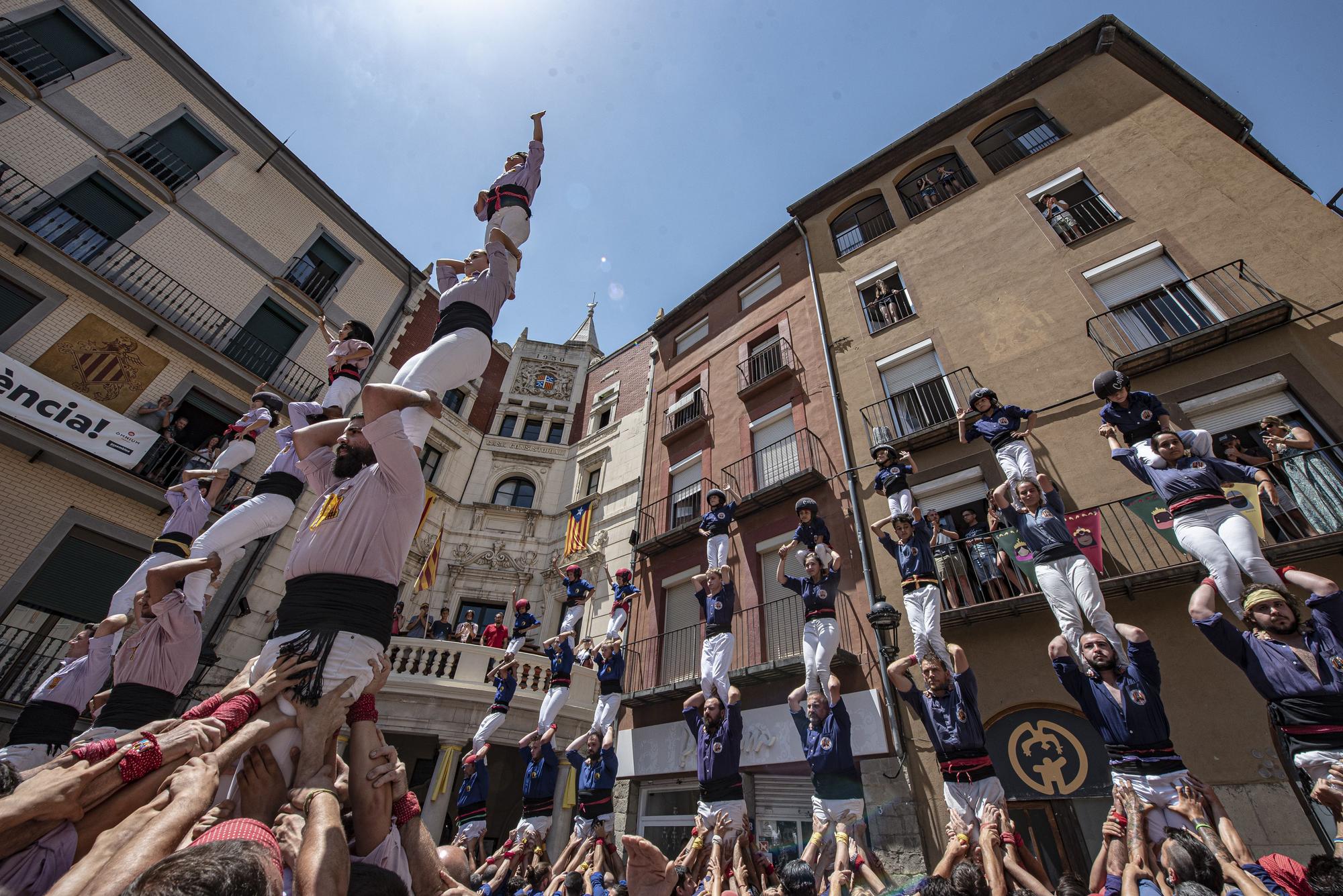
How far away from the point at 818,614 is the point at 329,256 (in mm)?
19083

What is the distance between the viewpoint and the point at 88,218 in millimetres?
13797

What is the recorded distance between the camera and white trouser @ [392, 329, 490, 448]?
2801mm

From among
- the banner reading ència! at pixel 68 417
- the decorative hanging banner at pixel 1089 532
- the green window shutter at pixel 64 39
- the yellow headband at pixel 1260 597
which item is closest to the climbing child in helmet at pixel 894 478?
the decorative hanging banner at pixel 1089 532

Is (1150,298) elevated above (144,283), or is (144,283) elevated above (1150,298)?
(144,283)

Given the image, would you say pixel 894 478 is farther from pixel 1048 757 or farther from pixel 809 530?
pixel 1048 757

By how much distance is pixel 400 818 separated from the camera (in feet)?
7.91

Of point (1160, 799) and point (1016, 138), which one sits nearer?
point (1160, 799)

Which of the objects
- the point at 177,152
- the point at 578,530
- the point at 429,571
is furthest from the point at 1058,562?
the point at 177,152

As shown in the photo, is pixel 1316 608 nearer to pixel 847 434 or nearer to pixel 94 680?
pixel 847 434

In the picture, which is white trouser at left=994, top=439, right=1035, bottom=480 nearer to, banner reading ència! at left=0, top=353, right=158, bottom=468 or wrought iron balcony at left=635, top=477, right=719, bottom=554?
wrought iron balcony at left=635, top=477, right=719, bottom=554

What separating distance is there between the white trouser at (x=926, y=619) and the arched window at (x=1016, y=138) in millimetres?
12299

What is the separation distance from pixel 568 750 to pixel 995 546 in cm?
771

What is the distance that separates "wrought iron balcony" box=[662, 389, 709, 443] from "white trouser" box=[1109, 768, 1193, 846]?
13325 mm

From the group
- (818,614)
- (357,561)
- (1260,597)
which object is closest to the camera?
(357,561)
